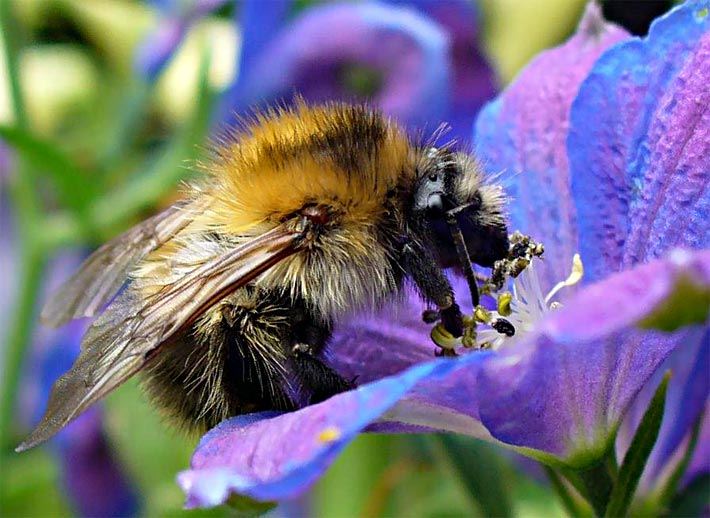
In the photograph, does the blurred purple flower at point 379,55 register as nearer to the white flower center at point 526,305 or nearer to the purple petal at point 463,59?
the purple petal at point 463,59

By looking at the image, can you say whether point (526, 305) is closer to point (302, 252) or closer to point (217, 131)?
point (302, 252)

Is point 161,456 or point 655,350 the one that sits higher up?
point 655,350

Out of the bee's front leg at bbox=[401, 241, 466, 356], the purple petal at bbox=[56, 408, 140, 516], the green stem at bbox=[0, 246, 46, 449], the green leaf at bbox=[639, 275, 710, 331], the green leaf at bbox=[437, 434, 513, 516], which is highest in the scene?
the green leaf at bbox=[639, 275, 710, 331]

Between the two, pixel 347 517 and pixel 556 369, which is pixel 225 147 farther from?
pixel 347 517

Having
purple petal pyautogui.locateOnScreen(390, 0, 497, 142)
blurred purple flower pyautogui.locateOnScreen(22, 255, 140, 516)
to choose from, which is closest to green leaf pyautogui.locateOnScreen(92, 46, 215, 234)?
blurred purple flower pyautogui.locateOnScreen(22, 255, 140, 516)

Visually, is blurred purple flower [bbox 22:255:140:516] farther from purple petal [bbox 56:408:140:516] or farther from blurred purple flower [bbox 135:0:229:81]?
blurred purple flower [bbox 135:0:229:81]

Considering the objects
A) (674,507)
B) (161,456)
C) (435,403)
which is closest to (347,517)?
(161,456)
